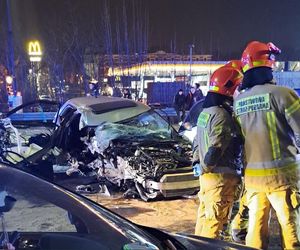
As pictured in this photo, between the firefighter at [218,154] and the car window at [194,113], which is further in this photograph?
the car window at [194,113]

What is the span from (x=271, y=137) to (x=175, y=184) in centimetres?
302

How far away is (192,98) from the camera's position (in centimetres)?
1669

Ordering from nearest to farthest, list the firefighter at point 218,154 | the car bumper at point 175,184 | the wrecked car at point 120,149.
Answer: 1. the firefighter at point 218,154
2. the car bumper at point 175,184
3. the wrecked car at point 120,149

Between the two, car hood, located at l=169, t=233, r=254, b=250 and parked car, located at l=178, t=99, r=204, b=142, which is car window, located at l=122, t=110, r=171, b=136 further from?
car hood, located at l=169, t=233, r=254, b=250

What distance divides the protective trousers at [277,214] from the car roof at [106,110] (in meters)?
4.64

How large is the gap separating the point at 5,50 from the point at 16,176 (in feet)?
94.7

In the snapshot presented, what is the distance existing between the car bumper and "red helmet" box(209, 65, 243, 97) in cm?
253

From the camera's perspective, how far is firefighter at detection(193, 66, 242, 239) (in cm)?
382

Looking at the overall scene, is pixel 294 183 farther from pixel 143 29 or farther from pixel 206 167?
pixel 143 29

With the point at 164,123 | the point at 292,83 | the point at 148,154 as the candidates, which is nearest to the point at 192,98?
the point at 164,123

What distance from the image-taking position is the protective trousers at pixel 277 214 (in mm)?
3445

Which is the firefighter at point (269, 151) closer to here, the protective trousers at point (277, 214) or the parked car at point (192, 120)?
the protective trousers at point (277, 214)

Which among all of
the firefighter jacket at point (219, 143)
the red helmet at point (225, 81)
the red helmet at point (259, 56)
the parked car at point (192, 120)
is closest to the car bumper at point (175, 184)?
the parked car at point (192, 120)

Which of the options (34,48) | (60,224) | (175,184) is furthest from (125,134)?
(34,48)
